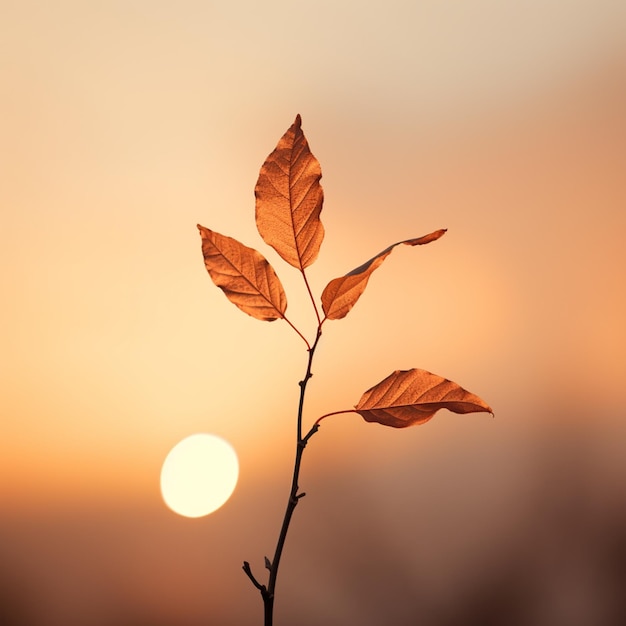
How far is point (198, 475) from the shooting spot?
3.43 ft

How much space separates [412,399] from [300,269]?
196mm

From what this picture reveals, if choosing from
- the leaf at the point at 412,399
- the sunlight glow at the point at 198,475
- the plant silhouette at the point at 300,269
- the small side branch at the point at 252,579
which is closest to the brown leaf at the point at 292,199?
the plant silhouette at the point at 300,269

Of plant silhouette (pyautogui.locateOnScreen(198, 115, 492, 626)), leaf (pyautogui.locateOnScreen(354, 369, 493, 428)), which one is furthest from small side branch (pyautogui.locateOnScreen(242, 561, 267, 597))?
leaf (pyautogui.locateOnScreen(354, 369, 493, 428))

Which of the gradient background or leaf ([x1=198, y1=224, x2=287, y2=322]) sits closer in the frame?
leaf ([x1=198, y1=224, x2=287, y2=322])

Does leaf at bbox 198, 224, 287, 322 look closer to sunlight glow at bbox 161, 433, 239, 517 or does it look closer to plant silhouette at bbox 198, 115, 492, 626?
plant silhouette at bbox 198, 115, 492, 626

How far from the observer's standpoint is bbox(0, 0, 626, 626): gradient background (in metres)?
1.05

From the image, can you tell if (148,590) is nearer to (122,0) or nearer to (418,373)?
(418,373)

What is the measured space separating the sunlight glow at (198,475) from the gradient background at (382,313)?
2cm

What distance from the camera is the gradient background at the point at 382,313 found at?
1.05 metres

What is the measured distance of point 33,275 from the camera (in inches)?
40.0

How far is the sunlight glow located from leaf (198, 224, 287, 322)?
413 mm

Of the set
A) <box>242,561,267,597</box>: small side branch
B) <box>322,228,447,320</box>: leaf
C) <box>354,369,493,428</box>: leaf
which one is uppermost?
<box>322,228,447,320</box>: leaf

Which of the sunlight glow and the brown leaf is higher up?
the brown leaf

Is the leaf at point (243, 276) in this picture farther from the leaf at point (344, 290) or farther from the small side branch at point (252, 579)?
the small side branch at point (252, 579)
